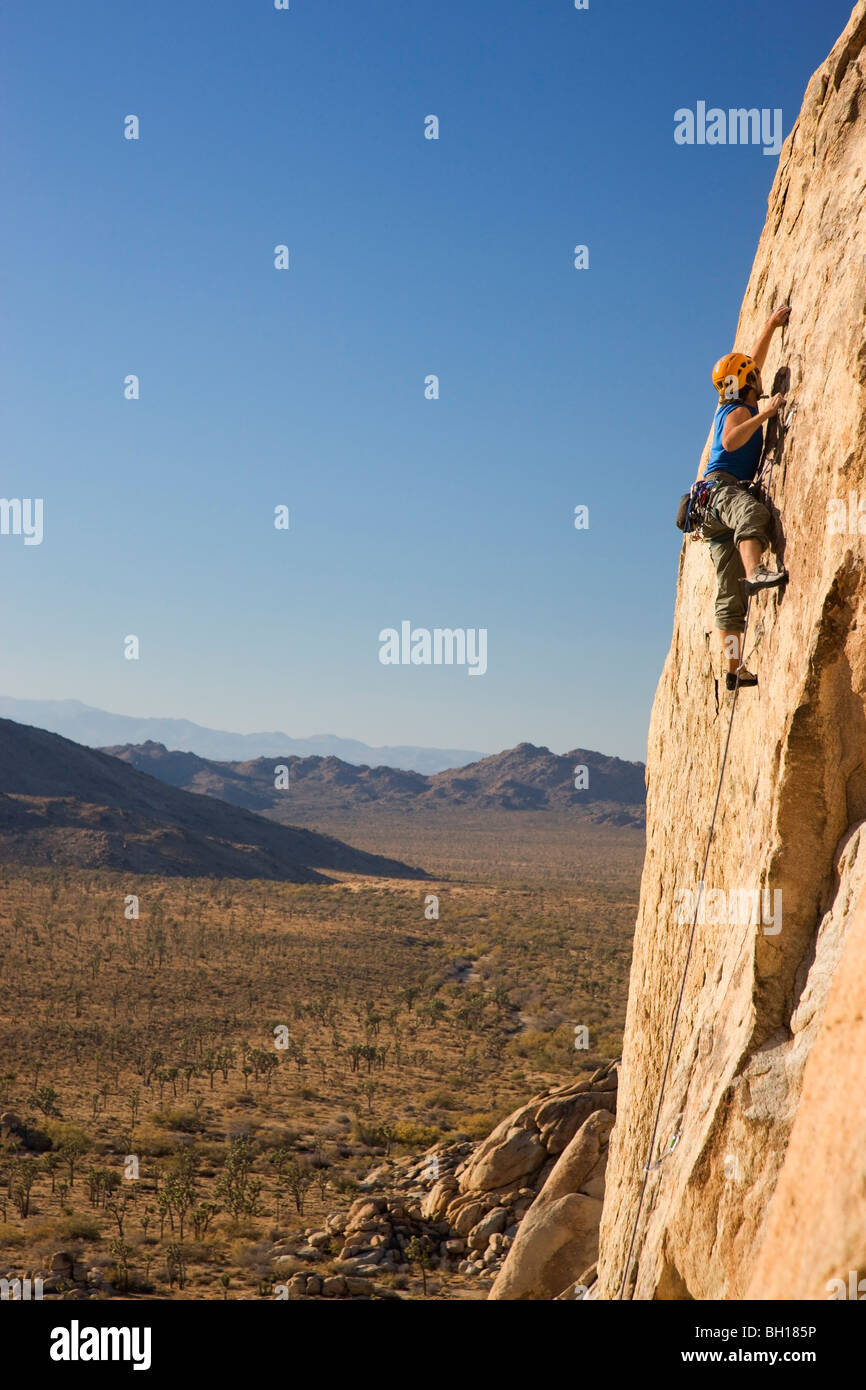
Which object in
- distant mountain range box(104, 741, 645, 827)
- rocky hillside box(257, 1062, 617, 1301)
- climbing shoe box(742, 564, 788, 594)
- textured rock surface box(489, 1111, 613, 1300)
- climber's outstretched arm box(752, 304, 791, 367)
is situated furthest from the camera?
distant mountain range box(104, 741, 645, 827)

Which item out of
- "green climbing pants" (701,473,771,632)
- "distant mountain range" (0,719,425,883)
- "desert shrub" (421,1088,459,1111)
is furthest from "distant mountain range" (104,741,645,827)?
"green climbing pants" (701,473,771,632)

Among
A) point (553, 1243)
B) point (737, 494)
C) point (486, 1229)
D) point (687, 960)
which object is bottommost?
A: point (486, 1229)

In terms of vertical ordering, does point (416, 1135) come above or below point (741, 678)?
below

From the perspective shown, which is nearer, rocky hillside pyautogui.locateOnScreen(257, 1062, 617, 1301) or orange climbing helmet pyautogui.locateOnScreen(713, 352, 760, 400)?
orange climbing helmet pyautogui.locateOnScreen(713, 352, 760, 400)

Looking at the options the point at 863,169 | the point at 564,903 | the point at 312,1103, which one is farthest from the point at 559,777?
the point at 863,169

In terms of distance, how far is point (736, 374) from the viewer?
6.20 meters

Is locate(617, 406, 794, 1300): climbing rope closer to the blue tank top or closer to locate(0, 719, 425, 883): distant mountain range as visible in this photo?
the blue tank top

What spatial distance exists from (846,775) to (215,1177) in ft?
51.2

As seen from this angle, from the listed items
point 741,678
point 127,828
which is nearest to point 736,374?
point 741,678

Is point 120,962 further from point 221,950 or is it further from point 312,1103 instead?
point 312,1103

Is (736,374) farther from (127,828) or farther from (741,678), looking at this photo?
(127,828)

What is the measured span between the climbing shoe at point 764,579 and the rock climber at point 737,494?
0.03 m

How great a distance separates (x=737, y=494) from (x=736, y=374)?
0.88 metres

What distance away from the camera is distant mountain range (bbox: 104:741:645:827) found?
147 meters
